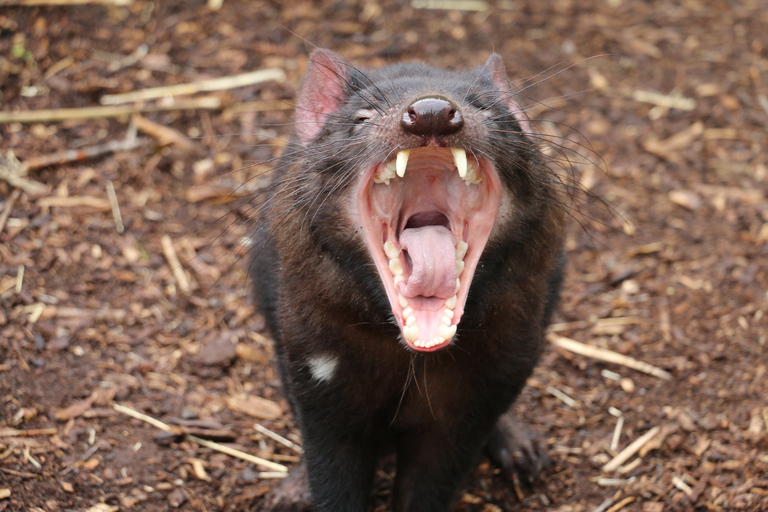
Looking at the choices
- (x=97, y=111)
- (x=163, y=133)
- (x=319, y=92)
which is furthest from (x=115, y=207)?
(x=319, y=92)

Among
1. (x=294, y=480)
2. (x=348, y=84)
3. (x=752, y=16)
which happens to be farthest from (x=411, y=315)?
(x=752, y=16)

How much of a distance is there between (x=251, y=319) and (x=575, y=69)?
11.7 feet

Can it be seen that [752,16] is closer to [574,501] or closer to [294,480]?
[574,501]

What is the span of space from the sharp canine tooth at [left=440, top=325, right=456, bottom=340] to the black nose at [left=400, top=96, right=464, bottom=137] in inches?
24.3

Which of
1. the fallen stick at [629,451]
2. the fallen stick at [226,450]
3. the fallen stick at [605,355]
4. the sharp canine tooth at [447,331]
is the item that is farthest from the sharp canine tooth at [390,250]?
the fallen stick at [605,355]

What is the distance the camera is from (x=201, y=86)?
603 centimetres

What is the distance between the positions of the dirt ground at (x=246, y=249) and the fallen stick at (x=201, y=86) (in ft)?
0.19

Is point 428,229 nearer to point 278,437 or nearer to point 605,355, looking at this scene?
point 278,437

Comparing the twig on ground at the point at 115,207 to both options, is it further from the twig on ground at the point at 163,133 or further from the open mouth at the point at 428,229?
the open mouth at the point at 428,229

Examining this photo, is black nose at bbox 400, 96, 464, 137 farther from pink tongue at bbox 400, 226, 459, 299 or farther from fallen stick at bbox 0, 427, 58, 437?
fallen stick at bbox 0, 427, 58, 437

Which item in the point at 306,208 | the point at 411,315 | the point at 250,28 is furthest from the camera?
the point at 250,28

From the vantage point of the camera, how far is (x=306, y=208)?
3.05 m

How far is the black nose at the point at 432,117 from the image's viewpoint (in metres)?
2.59

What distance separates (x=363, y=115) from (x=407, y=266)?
60cm
